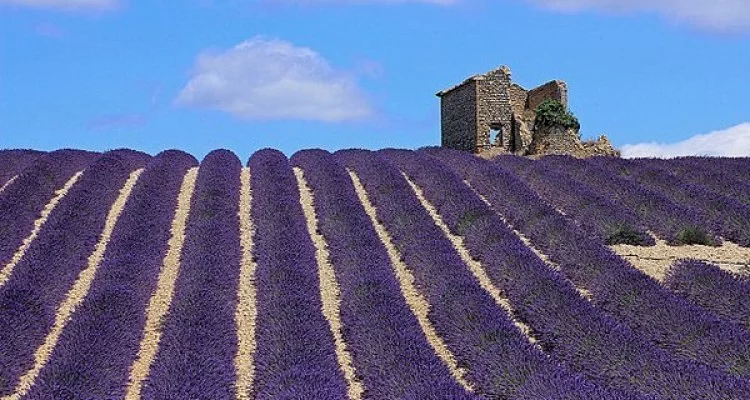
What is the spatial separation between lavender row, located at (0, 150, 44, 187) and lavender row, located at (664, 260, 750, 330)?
34.0 ft

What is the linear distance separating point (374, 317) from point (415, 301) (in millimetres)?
1178

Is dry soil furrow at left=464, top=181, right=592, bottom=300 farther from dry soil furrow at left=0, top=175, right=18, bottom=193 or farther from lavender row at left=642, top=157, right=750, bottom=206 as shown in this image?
dry soil furrow at left=0, top=175, right=18, bottom=193

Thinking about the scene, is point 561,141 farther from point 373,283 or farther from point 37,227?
point 373,283

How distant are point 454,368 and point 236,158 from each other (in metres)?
12.0

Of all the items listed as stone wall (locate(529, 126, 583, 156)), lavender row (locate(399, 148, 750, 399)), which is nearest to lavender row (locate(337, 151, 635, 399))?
lavender row (locate(399, 148, 750, 399))

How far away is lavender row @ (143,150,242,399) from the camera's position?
7.37m

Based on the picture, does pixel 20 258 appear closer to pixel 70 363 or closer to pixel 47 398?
pixel 70 363

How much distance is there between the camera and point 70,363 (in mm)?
7746

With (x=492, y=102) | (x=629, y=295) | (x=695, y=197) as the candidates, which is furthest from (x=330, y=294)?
(x=492, y=102)

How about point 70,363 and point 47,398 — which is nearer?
point 47,398

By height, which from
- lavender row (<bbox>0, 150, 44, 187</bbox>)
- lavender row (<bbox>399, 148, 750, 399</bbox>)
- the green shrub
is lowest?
lavender row (<bbox>399, 148, 750, 399</bbox>)

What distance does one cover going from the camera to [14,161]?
58.4 feet

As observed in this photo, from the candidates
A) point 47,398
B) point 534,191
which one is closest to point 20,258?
point 47,398

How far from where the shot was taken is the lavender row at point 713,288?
9.05m
